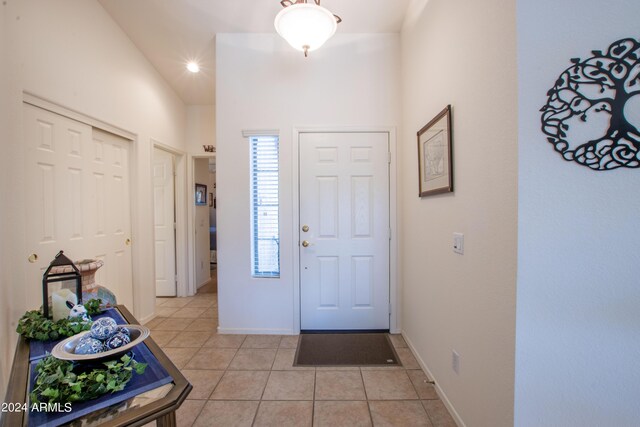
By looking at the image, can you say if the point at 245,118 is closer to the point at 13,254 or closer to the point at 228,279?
the point at 228,279

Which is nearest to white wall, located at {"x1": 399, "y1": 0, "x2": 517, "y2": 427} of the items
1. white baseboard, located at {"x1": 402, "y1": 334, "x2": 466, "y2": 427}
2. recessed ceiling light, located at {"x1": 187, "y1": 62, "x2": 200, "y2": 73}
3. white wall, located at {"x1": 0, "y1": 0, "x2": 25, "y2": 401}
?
white baseboard, located at {"x1": 402, "y1": 334, "x2": 466, "y2": 427}

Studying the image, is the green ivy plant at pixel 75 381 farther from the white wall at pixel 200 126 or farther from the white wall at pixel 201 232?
the white wall at pixel 200 126

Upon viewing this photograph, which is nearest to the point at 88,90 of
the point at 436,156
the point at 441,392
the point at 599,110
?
the point at 436,156

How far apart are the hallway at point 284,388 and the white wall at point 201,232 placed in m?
1.57

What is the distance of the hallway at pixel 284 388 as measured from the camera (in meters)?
1.60

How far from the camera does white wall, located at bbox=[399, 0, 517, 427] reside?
1130 millimetres

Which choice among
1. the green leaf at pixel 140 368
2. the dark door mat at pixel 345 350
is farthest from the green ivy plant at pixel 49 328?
the dark door mat at pixel 345 350

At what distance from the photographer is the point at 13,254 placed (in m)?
1.67

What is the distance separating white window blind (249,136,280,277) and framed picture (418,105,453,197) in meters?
1.39

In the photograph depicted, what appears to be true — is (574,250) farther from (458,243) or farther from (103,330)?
(103,330)

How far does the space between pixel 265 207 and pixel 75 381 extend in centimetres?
202

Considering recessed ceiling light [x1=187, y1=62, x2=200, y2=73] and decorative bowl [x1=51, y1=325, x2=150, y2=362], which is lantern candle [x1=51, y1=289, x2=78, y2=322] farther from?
recessed ceiling light [x1=187, y1=62, x2=200, y2=73]

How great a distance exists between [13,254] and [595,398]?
3.12 m

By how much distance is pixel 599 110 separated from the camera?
1.03 metres
